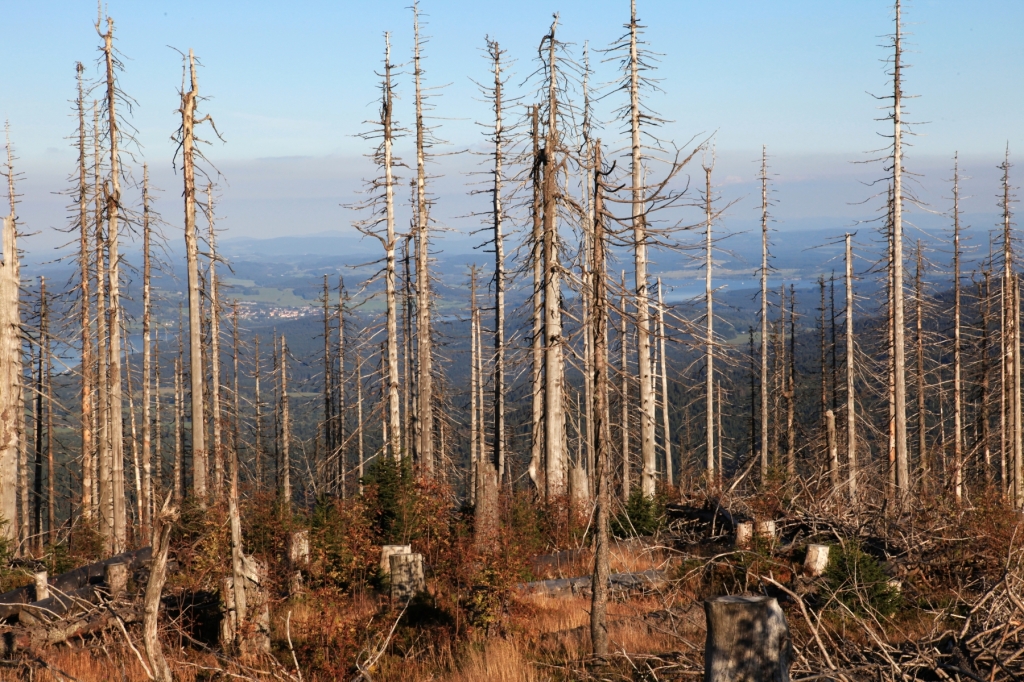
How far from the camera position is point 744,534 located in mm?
12258

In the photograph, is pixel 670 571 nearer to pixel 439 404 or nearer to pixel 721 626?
pixel 721 626

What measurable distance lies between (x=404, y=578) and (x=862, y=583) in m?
6.16

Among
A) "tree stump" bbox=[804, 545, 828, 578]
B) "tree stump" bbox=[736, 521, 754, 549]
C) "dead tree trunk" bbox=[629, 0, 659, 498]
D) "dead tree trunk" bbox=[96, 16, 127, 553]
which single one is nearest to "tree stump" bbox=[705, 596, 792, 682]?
"tree stump" bbox=[804, 545, 828, 578]

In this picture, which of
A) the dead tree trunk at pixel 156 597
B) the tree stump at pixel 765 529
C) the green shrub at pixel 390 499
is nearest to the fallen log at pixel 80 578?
the green shrub at pixel 390 499

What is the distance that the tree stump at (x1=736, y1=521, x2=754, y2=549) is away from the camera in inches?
470

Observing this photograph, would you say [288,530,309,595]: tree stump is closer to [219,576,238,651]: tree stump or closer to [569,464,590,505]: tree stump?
[219,576,238,651]: tree stump

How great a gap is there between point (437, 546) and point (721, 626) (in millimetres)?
10489

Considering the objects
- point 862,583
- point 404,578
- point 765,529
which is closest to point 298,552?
point 404,578

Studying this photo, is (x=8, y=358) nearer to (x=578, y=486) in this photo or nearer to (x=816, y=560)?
(x=578, y=486)

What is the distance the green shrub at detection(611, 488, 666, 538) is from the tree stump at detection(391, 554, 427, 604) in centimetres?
464

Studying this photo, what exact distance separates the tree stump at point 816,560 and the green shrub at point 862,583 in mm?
615

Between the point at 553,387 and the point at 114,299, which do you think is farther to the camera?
the point at 114,299

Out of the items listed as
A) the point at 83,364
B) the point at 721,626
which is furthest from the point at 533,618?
the point at 83,364

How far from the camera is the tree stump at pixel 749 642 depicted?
166 inches
